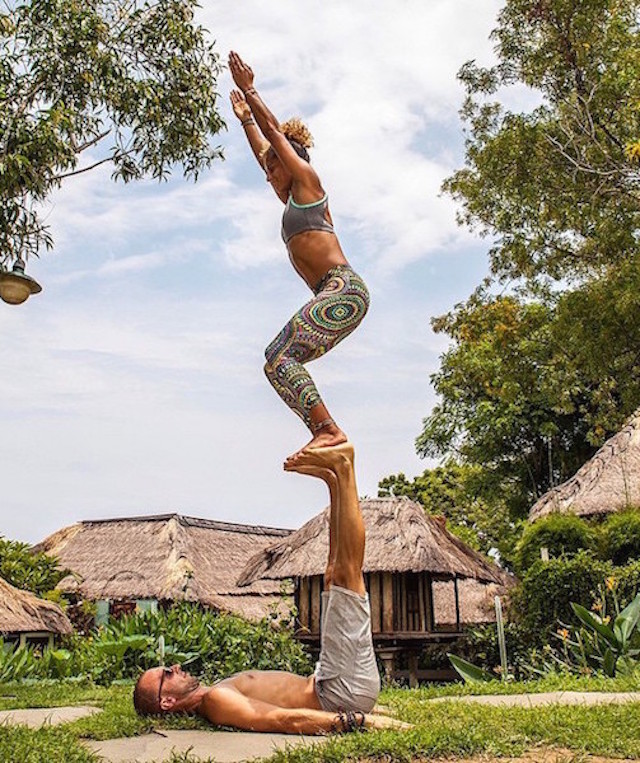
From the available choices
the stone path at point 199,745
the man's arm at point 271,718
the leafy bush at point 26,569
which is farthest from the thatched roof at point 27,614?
the man's arm at point 271,718

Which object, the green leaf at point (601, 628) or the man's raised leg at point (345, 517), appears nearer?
the man's raised leg at point (345, 517)

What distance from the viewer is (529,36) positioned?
15523 mm

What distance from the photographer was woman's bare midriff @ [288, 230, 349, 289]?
17.4 feet

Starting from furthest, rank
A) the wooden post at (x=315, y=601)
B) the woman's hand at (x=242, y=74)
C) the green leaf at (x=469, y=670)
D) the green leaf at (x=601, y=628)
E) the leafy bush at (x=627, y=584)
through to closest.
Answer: the wooden post at (x=315, y=601), the leafy bush at (x=627, y=584), the green leaf at (x=469, y=670), the green leaf at (x=601, y=628), the woman's hand at (x=242, y=74)

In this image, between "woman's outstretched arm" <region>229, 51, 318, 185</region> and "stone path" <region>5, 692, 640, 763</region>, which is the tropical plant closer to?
"stone path" <region>5, 692, 640, 763</region>

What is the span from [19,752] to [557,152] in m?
13.6

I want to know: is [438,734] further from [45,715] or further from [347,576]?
[45,715]

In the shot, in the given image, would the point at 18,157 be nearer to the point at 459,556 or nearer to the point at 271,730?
the point at 271,730

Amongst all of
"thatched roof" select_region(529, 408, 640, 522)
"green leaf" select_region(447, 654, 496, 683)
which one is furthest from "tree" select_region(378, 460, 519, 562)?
"green leaf" select_region(447, 654, 496, 683)

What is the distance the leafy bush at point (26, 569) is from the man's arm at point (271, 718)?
11933mm

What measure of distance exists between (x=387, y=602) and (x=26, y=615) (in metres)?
6.31

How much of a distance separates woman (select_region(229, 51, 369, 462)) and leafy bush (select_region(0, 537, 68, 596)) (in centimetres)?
1187

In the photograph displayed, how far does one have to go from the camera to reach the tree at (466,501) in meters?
26.0

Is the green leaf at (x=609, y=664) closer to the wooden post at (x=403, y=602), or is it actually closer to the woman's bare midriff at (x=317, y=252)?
the woman's bare midriff at (x=317, y=252)
